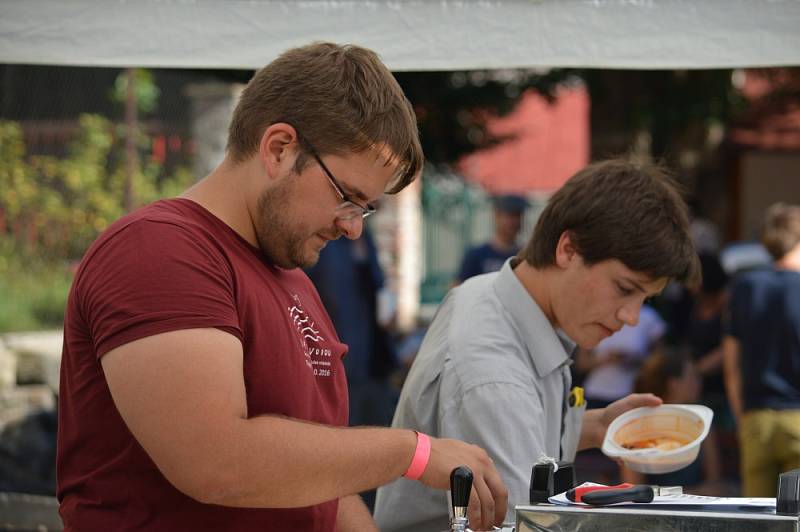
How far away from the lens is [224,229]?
5.79 feet

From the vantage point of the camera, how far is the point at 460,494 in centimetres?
165

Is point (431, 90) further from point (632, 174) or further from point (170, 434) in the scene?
point (170, 434)

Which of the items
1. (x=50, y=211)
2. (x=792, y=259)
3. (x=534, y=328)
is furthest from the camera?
(x=50, y=211)

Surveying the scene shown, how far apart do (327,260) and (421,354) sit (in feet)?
11.3

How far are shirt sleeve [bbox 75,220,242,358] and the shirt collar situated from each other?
900mm

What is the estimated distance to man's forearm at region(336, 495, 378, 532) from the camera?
2100 mm

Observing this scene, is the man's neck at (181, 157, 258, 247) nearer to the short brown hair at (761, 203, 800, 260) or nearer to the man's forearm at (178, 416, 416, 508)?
the man's forearm at (178, 416, 416, 508)

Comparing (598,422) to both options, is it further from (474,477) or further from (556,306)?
(474,477)

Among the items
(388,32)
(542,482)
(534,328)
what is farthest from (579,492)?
(388,32)

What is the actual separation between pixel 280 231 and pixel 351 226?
0.39 feet

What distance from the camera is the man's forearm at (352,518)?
210cm

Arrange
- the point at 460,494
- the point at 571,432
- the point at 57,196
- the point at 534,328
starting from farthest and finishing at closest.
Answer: the point at 57,196, the point at 571,432, the point at 534,328, the point at 460,494

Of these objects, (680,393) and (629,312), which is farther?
(680,393)

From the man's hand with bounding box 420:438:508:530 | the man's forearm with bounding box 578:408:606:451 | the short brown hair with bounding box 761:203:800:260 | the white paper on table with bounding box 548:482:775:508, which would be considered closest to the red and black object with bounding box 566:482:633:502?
the white paper on table with bounding box 548:482:775:508
